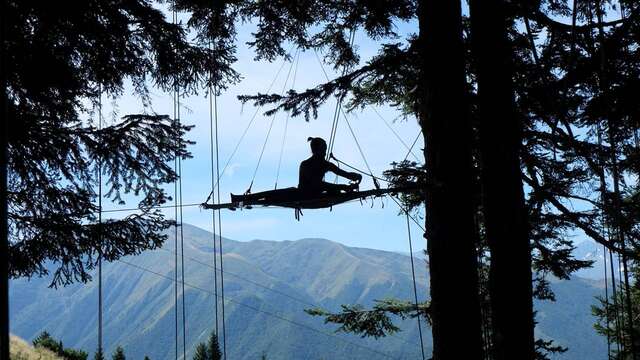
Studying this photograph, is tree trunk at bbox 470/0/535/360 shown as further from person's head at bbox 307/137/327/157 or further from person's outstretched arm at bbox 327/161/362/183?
person's head at bbox 307/137/327/157

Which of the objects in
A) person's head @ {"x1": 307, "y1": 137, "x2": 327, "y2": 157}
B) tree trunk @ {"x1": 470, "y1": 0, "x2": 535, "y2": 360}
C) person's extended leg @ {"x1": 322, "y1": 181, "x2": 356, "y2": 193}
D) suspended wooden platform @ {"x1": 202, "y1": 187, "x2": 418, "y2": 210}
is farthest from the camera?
person's head @ {"x1": 307, "y1": 137, "x2": 327, "y2": 157}

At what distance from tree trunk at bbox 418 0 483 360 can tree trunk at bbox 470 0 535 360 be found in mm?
402

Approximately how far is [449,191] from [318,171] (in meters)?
2.49

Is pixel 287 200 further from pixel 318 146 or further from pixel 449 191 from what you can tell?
pixel 449 191

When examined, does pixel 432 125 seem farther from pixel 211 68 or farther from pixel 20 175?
pixel 20 175

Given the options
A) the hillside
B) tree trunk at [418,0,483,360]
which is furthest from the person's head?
the hillside

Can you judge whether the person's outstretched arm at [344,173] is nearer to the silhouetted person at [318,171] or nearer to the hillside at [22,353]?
the silhouetted person at [318,171]

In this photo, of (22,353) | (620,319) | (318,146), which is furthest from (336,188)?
(620,319)

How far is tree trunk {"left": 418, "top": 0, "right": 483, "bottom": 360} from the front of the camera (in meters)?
4.39

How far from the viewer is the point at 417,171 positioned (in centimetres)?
844

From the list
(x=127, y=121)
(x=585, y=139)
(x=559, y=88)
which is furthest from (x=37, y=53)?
(x=585, y=139)

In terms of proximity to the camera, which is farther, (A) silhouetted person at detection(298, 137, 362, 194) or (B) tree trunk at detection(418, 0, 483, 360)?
(A) silhouetted person at detection(298, 137, 362, 194)

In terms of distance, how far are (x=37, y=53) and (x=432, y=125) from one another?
4422 mm

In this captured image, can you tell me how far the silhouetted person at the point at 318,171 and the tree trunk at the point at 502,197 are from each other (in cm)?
191
